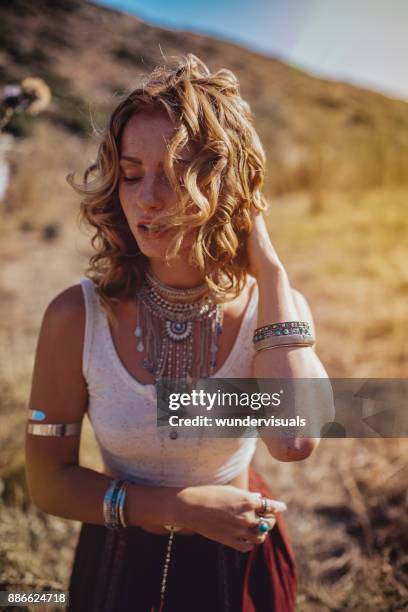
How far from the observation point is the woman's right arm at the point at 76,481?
114 cm

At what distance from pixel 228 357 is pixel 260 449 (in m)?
2.13

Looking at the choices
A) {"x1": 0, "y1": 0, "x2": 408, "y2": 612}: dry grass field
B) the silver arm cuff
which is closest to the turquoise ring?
the silver arm cuff

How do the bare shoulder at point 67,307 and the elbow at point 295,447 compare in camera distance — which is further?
the bare shoulder at point 67,307

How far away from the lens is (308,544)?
242 centimetres

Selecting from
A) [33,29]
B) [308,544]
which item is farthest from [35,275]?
[33,29]

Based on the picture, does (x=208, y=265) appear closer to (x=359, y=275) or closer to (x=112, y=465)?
(x=112, y=465)

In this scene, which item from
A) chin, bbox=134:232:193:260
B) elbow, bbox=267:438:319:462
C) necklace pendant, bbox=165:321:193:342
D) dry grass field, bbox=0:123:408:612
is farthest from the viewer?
dry grass field, bbox=0:123:408:612

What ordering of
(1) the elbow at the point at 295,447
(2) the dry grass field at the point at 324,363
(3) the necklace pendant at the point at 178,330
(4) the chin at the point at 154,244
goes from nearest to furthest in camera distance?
1. (1) the elbow at the point at 295,447
2. (4) the chin at the point at 154,244
3. (3) the necklace pendant at the point at 178,330
4. (2) the dry grass field at the point at 324,363

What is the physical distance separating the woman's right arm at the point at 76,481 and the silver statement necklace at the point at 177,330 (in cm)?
19

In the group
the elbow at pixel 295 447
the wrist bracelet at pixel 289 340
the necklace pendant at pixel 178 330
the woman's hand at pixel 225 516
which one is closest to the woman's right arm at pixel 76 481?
the woman's hand at pixel 225 516

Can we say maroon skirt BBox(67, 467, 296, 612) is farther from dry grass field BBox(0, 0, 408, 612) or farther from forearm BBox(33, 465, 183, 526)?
dry grass field BBox(0, 0, 408, 612)

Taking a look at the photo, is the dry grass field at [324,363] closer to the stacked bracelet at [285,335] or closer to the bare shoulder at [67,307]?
the bare shoulder at [67,307]

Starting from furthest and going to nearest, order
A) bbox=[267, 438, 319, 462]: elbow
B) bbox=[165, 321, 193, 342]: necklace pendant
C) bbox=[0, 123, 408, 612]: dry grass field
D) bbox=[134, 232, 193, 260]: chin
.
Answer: bbox=[0, 123, 408, 612]: dry grass field < bbox=[165, 321, 193, 342]: necklace pendant < bbox=[134, 232, 193, 260]: chin < bbox=[267, 438, 319, 462]: elbow

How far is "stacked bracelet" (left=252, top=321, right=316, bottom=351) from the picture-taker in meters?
1.17
